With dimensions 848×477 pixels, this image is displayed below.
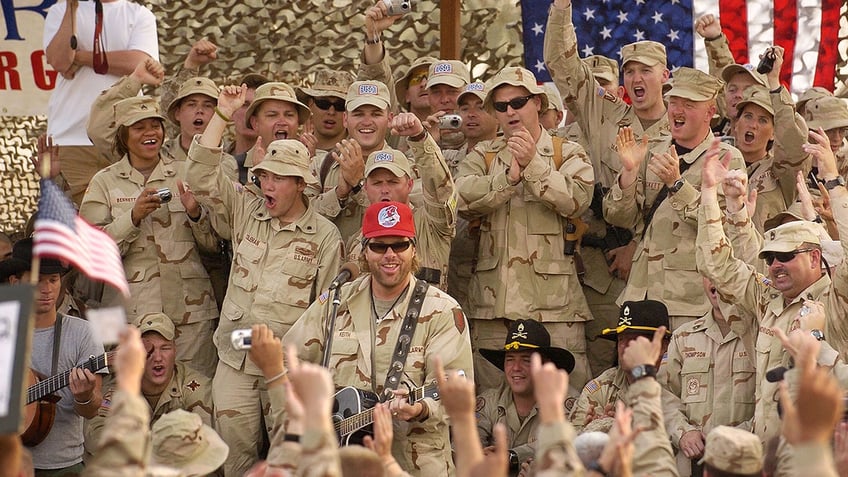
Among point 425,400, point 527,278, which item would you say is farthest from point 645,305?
point 425,400

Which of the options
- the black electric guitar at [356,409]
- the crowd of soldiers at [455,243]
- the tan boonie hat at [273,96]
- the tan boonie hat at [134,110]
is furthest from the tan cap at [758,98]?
the tan boonie hat at [134,110]

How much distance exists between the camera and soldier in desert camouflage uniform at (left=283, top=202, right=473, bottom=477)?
8.43 m

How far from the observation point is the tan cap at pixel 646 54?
10.5 m

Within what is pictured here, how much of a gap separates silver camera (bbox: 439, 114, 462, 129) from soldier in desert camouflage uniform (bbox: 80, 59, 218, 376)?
5.44ft

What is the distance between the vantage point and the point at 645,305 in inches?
363

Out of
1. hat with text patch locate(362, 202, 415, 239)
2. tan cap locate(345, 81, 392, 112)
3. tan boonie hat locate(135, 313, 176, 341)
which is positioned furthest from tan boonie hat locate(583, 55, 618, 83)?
tan boonie hat locate(135, 313, 176, 341)

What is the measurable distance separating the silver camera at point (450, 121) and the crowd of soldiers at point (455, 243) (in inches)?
6.9

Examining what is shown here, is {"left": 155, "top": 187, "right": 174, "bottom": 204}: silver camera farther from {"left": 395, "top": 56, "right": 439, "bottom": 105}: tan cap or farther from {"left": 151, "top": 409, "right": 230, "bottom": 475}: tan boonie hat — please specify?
{"left": 151, "top": 409, "right": 230, "bottom": 475}: tan boonie hat

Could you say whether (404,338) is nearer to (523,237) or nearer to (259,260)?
(259,260)

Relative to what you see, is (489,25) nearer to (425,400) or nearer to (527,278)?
(527,278)

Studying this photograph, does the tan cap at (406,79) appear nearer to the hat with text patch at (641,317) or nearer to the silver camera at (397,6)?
the silver camera at (397,6)

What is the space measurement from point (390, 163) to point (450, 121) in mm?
783

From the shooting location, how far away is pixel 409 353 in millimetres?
8547

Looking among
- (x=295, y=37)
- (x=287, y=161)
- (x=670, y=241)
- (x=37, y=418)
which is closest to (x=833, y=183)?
(x=670, y=241)
